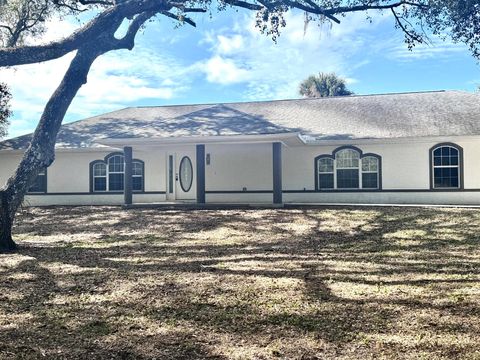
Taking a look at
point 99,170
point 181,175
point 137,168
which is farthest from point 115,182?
point 181,175

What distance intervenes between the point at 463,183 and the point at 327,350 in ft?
54.8

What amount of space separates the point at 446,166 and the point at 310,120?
643 cm

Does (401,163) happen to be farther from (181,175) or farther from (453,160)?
(181,175)

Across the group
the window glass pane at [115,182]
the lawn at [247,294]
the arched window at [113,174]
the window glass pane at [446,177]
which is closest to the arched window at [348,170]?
the window glass pane at [446,177]

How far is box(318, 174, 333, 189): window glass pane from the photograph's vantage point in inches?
794

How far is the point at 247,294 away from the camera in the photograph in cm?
627

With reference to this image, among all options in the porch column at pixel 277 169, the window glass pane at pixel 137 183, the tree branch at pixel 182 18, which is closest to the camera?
the tree branch at pixel 182 18

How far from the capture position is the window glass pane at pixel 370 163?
19.6 m

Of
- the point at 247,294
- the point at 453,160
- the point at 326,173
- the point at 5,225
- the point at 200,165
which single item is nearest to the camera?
the point at 247,294

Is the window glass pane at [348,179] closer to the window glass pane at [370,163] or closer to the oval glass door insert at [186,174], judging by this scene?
the window glass pane at [370,163]

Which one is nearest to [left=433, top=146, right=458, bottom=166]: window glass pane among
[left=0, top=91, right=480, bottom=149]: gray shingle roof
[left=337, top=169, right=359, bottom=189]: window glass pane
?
[left=0, top=91, right=480, bottom=149]: gray shingle roof

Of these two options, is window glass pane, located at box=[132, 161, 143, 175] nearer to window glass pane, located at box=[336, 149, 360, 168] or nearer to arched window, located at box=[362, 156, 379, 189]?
window glass pane, located at box=[336, 149, 360, 168]

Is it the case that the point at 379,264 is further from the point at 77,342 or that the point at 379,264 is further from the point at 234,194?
the point at 234,194

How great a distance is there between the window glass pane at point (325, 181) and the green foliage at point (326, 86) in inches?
931
